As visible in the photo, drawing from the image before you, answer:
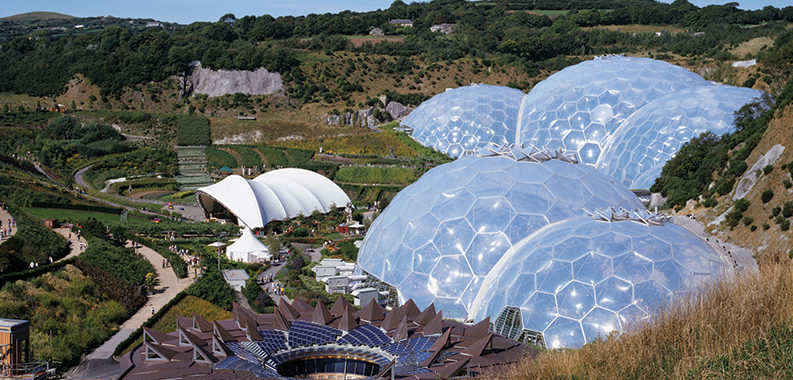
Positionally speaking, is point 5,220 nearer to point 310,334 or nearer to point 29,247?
point 29,247

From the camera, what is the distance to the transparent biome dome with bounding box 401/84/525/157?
57.0 metres

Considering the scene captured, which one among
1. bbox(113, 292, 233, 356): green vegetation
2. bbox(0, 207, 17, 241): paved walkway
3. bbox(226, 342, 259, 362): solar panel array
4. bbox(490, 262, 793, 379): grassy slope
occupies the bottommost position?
bbox(113, 292, 233, 356): green vegetation

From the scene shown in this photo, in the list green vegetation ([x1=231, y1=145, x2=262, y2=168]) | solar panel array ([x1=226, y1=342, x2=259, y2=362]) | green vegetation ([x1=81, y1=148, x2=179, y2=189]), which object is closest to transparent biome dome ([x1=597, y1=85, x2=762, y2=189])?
solar panel array ([x1=226, y1=342, x2=259, y2=362])

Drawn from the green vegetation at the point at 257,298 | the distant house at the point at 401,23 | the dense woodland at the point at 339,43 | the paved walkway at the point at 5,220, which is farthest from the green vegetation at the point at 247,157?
the distant house at the point at 401,23

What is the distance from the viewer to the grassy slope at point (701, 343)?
33.5 feet

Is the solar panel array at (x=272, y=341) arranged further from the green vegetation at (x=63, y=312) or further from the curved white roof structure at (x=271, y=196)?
the curved white roof structure at (x=271, y=196)

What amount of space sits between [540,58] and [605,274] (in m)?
81.0

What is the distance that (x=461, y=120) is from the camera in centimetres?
5962

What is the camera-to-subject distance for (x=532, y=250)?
23.3 meters

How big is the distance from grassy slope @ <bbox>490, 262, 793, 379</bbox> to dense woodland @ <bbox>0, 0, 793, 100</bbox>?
70.2 meters

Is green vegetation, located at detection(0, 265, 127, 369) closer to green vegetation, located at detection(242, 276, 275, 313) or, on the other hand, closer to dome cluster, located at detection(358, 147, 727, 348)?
green vegetation, located at detection(242, 276, 275, 313)

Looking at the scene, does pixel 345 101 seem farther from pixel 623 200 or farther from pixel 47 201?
pixel 623 200

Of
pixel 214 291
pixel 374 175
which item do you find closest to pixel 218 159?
pixel 374 175

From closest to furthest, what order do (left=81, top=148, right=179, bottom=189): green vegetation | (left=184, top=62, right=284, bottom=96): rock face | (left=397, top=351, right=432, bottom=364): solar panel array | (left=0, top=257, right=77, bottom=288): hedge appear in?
(left=397, top=351, right=432, bottom=364): solar panel array, (left=0, top=257, right=77, bottom=288): hedge, (left=81, top=148, right=179, bottom=189): green vegetation, (left=184, top=62, right=284, bottom=96): rock face
